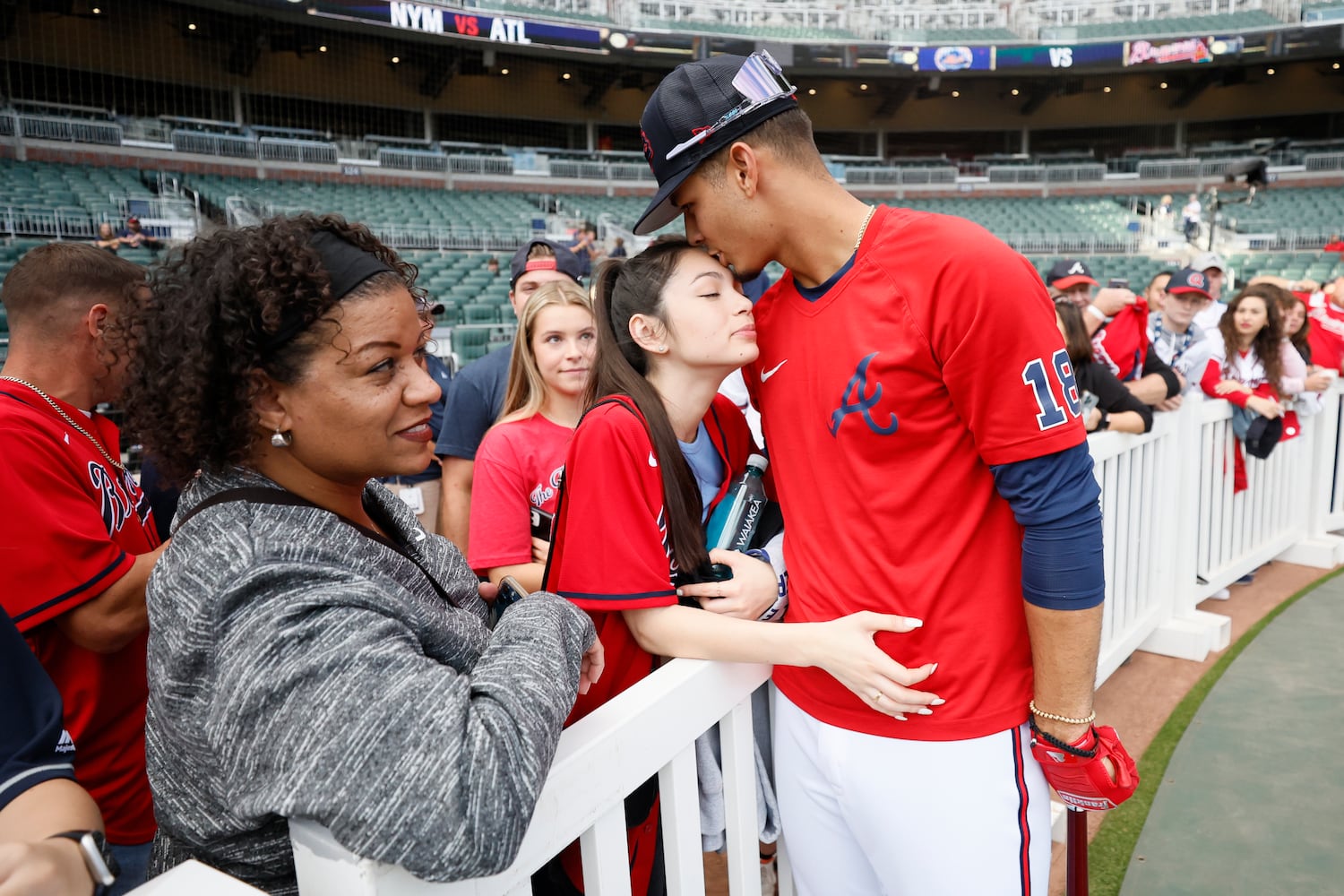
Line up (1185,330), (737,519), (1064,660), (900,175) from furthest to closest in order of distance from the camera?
(900,175) < (1185,330) < (737,519) < (1064,660)

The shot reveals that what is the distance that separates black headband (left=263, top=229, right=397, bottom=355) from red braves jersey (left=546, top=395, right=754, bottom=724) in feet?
1.48

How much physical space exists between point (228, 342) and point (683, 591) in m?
0.79

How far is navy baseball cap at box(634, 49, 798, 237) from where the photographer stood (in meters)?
1.31

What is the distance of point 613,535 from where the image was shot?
1312 millimetres

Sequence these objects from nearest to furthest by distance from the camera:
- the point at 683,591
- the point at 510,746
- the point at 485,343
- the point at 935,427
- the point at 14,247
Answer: the point at 510,746 < the point at 935,427 < the point at 683,591 < the point at 485,343 < the point at 14,247

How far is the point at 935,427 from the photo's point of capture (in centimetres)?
126

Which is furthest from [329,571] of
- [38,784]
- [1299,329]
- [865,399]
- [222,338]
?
[1299,329]

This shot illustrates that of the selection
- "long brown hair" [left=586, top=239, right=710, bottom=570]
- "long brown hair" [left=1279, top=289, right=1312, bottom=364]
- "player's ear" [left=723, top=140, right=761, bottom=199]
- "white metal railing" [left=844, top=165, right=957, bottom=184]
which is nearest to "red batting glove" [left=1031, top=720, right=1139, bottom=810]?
"long brown hair" [left=586, top=239, right=710, bottom=570]

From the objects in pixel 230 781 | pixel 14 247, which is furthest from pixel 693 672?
pixel 14 247

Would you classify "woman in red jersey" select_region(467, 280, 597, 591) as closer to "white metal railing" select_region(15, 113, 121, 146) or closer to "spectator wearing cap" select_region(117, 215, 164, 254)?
"spectator wearing cap" select_region(117, 215, 164, 254)

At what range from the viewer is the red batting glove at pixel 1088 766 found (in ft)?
4.26

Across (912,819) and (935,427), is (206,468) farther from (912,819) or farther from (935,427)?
(912,819)

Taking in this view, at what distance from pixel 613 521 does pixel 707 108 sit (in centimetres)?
66

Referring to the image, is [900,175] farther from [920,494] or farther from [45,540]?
[45,540]
